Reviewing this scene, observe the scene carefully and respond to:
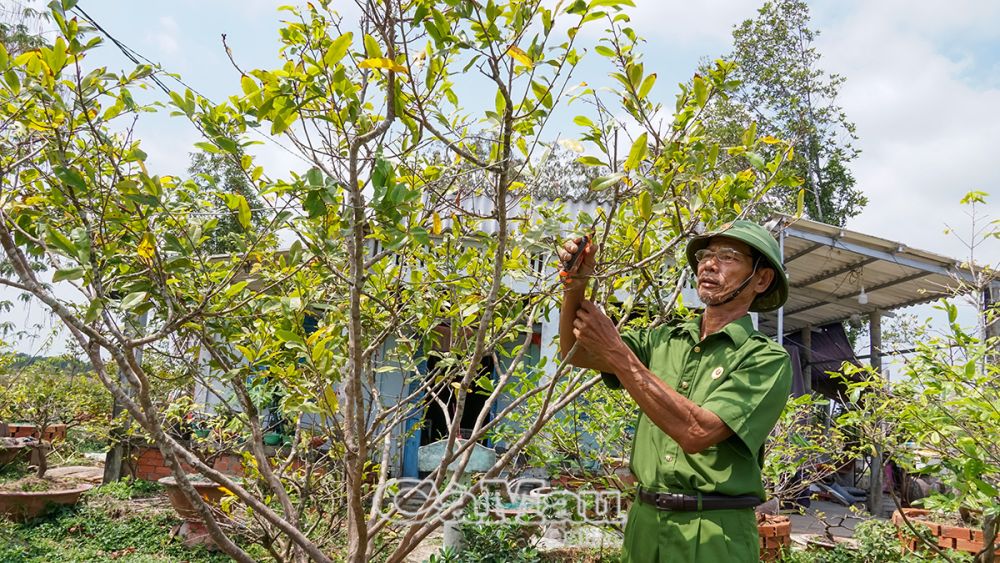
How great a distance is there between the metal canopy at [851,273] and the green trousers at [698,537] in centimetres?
463

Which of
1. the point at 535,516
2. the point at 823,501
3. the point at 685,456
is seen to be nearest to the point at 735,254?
the point at 685,456

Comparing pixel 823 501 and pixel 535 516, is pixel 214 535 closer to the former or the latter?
pixel 535 516

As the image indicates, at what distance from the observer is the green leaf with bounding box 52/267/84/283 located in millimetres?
1490

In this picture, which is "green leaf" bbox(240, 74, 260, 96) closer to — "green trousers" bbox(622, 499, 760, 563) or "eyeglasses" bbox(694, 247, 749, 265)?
"eyeglasses" bbox(694, 247, 749, 265)

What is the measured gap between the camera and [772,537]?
205 inches

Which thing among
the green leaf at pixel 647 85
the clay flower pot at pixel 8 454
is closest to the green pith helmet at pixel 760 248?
the green leaf at pixel 647 85

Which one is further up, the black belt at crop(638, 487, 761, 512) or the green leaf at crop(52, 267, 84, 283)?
the green leaf at crop(52, 267, 84, 283)

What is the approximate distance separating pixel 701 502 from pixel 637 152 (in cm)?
92

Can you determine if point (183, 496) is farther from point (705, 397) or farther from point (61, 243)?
point (705, 397)

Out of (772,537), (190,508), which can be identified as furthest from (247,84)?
(772,537)

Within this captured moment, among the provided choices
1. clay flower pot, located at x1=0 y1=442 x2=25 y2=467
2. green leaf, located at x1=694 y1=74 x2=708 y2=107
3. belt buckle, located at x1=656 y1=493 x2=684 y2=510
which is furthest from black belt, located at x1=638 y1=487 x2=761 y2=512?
clay flower pot, located at x1=0 y1=442 x2=25 y2=467

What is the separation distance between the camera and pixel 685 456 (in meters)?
1.81

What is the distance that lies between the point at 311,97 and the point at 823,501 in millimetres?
11690

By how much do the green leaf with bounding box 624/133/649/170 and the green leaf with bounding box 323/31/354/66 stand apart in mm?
653
